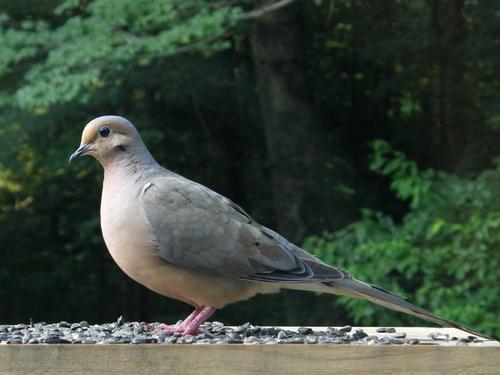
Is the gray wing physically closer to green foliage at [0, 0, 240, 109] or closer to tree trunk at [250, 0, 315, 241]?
green foliage at [0, 0, 240, 109]

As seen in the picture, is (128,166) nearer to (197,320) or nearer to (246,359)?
(197,320)

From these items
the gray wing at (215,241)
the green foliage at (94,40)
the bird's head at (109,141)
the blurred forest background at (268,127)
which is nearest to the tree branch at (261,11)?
the blurred forest background at (268,127)

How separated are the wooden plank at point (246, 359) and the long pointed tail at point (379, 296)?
1.03ft

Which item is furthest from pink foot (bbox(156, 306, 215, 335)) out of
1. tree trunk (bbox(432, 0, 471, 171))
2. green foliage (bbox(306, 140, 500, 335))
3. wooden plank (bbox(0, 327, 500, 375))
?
tree trunk (bbox(432, 0, 471, 171))

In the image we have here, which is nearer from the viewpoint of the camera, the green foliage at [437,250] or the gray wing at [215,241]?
the gray wing at [215,241]

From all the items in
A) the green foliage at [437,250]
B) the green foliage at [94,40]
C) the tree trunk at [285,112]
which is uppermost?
the green foliage at [94,40]

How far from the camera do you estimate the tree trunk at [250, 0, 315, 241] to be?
9.84 meters

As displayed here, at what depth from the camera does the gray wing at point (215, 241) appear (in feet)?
12.2

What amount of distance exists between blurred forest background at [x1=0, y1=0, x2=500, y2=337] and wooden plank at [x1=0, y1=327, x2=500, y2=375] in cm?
485

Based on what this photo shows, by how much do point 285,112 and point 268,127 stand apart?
0.72 feet

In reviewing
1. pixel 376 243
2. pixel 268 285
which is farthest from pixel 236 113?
pixel 268 285

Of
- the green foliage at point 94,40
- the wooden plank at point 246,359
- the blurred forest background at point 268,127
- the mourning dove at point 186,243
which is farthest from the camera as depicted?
the blurred forest background at point 268,127

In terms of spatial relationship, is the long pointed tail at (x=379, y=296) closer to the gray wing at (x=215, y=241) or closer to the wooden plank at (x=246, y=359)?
the gray wing at (x=215, y=241)

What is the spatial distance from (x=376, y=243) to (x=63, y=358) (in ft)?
Result: 17.9
